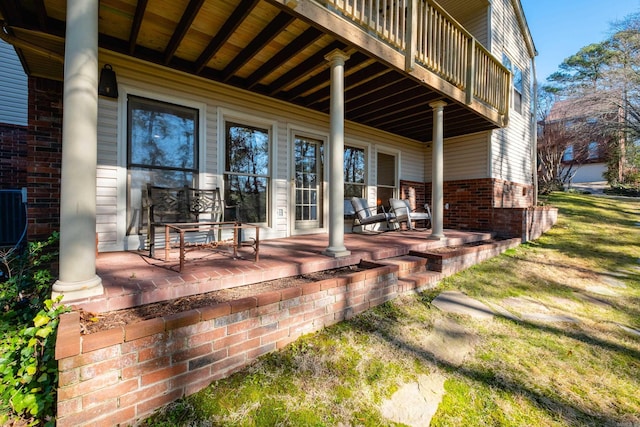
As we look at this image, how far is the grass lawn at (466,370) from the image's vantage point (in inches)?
62.4

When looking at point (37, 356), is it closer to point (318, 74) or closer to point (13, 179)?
point (318, 74)

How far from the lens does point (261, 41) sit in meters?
3.12

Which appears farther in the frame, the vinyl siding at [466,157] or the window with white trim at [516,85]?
the window with white trim at [516,85]

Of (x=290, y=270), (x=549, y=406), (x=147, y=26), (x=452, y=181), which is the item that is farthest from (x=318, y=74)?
(x=452, y=181)

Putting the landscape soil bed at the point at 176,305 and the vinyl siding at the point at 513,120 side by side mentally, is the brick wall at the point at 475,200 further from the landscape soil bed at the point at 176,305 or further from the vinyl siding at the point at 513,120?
the landscape soil bed at the point at 176,305

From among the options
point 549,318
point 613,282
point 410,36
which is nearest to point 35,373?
point 549,318

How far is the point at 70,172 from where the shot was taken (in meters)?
1.75

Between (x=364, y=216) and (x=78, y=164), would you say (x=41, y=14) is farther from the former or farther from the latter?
(x=364, y=216)

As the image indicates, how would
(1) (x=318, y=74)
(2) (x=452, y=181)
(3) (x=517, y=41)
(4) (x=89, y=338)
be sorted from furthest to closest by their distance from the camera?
(3) (x=517, y=41)
(2) (x=452, y=181)
(1) (x=318, y=74)
(4) (x=89, y=338)

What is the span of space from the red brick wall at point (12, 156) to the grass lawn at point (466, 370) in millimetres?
7189

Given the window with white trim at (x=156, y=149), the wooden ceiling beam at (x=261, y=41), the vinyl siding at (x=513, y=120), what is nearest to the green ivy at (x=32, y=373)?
the window with white trim at (x=156, y=149)

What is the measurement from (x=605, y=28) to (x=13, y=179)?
1973cm

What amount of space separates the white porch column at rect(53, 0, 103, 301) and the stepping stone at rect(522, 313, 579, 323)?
3652 mm

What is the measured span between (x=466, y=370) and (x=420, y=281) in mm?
1296
